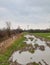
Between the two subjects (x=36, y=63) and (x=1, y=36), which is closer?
(x=36, y=63)

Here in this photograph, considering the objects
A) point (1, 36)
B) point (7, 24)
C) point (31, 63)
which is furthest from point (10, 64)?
point (7, 24)

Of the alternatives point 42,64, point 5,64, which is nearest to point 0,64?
point 5,64

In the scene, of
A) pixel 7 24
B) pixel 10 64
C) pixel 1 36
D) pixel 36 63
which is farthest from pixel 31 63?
pixel 7 24

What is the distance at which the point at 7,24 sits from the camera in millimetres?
132000

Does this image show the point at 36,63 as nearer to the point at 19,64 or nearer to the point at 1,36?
the point at 19,64

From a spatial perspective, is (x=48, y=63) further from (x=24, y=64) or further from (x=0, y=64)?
(x=0, y=64)

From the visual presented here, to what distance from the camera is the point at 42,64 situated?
1834 cm

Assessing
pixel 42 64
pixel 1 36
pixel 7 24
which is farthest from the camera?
pixel 7 24

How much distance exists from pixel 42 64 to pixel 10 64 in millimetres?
2452

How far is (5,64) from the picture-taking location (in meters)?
18.6

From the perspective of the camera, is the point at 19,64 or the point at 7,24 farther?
the point at 7,24

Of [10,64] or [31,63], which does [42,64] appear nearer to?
[31,63]

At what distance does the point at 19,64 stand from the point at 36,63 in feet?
4.39

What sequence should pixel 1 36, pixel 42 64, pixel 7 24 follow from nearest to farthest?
pixel 42 64
pixel 1 36
pixel 7 24
